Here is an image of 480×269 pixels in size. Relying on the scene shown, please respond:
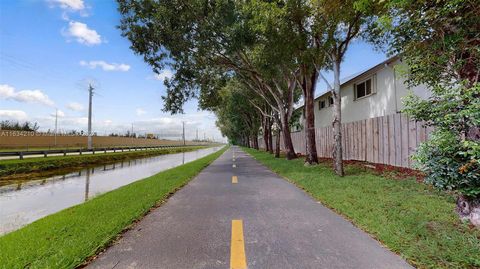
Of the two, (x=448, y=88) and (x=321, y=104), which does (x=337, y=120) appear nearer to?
(x=448, y=88)

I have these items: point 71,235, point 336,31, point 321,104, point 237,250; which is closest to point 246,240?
point 237,250

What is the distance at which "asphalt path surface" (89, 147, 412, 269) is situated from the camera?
11.5 feet

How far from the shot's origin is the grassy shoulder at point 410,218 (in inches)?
142

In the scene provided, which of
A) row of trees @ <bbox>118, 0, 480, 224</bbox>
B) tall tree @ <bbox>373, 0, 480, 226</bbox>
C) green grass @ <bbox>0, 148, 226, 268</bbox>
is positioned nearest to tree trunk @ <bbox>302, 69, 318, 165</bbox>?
row of trees @ <bbox>118, 0, 480, 224</bbox>

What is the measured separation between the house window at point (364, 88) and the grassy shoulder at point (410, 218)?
9.82 metres

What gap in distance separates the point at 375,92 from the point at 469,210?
13178 millimetres

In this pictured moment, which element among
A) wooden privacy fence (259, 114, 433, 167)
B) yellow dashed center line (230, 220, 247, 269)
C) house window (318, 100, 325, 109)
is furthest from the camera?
house window (318, 100, 325, 109)

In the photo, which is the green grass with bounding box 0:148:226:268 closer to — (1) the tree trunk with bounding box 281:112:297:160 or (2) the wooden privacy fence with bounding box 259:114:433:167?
(2) the wooden privacy fence with bounding box 259:114:433:167

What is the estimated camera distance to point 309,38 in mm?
12805

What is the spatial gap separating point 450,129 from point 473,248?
5.80 feet

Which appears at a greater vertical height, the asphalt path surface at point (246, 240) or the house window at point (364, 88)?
the house window at point (364, 88)

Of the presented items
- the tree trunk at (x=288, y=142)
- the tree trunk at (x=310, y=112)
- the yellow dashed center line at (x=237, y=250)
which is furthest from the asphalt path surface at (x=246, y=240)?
the tree trunk at (x=288, y=142)

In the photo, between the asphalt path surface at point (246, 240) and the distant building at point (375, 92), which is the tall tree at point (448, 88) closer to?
the asphalt path surface at point (246, 240)

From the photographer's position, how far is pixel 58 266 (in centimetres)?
338
